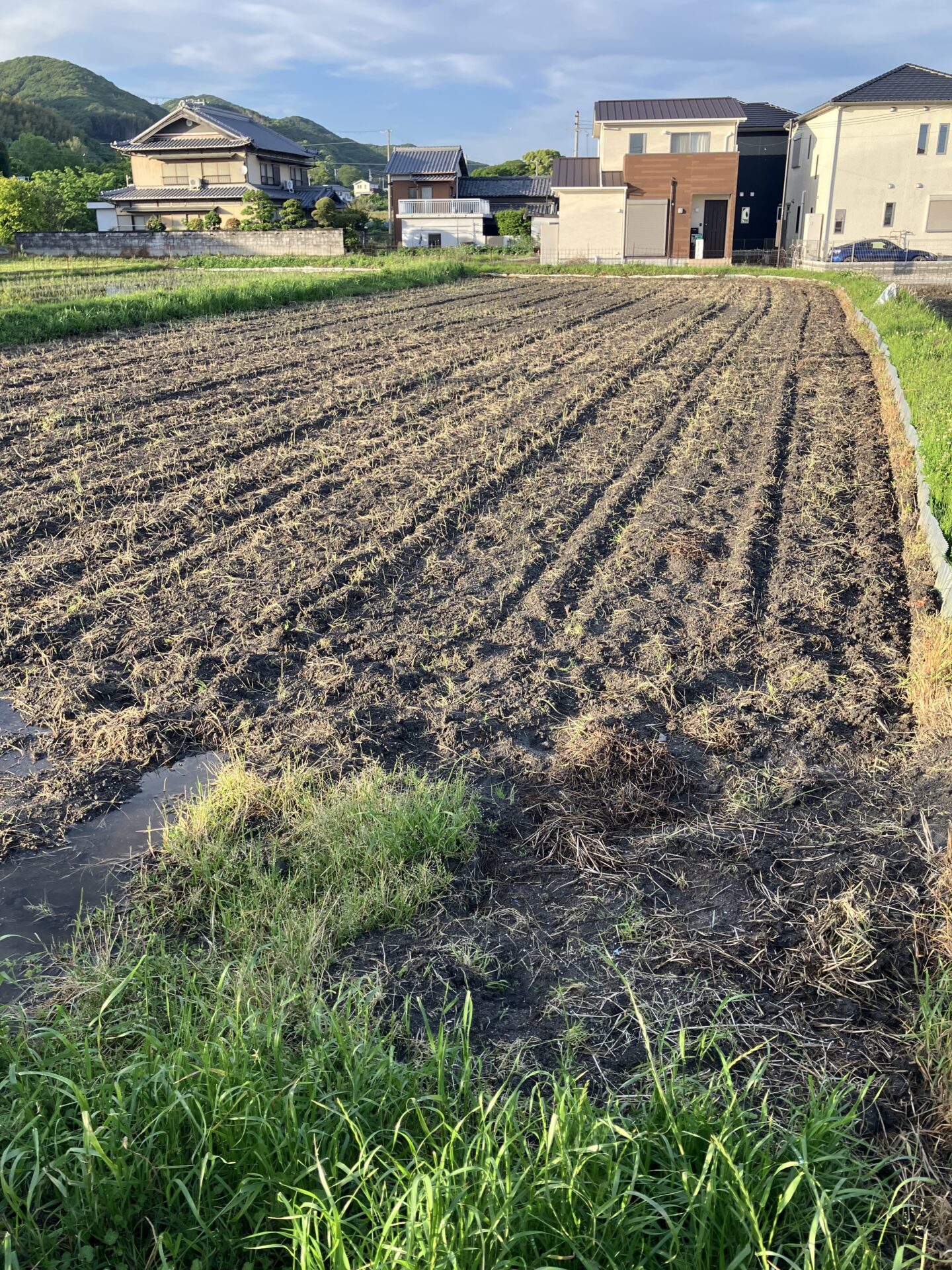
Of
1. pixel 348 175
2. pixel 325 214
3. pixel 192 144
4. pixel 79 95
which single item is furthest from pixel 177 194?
pixel 79 95

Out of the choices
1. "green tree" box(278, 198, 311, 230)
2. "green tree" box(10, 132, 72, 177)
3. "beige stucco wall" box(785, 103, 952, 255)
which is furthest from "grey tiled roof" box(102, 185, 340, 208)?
"beige stucco wall" box(785, 103, 952, 255)

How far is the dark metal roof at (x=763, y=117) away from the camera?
39.3 metres

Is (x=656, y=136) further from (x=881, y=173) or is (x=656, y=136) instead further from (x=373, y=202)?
(x=373, y=202)

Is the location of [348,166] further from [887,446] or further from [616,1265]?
[616,1265]

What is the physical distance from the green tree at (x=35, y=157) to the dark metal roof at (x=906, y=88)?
38.6 m

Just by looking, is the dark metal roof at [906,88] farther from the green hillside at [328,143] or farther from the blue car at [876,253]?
the green hillside at [328,143]

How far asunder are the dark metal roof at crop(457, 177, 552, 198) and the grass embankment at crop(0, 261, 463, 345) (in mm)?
29728

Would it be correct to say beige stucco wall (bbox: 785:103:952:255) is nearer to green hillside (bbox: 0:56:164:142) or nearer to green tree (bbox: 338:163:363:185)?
green tree (bbox: 338:163:363:185)

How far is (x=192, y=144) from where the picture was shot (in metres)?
40.7

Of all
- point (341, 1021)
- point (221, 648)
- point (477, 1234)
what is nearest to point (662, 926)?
point (341, 1021)

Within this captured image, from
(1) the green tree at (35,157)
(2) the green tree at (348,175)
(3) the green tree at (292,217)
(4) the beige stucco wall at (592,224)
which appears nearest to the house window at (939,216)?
(4) the beige stucco wall at (592,224)

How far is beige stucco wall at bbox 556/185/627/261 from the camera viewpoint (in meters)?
33.3

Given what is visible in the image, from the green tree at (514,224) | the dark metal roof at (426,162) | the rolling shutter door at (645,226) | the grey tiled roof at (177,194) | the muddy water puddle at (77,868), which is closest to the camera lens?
the muddy water puddle at (77,868)

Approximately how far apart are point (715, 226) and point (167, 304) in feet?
84.4
